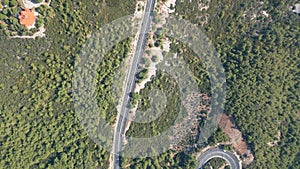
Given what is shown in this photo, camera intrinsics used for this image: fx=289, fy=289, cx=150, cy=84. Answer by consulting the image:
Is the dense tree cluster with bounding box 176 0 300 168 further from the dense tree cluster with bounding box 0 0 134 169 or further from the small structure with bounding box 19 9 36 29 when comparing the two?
the small structure with bounding box 19 9 36 29

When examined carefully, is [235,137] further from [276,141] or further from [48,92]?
[48,92]

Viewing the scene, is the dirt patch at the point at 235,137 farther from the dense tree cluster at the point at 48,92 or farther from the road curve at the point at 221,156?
the dense tree cluster at the point at 48,92

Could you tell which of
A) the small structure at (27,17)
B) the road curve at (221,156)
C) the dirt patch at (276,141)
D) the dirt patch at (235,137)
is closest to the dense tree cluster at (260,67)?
the dirt patch at (276,141)

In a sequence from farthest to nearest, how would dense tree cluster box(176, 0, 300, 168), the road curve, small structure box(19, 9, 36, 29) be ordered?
the road curve, dense tree cluster box(176, 0, 300, 168), small structure box(19, 9, 36, 29)

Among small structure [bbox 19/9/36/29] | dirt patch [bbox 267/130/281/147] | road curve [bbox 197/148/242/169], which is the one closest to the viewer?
small structure [bbox 19/9/36/29]

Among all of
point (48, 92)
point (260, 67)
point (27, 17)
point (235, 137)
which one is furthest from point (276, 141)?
point (27, 17)

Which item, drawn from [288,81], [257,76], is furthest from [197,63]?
[288,81]

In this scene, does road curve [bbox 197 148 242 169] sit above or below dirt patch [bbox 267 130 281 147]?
below

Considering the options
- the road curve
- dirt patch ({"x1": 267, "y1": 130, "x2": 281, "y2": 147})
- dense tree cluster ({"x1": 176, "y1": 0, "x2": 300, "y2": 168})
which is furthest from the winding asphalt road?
dirt patch ({"x1": 267, "y1": 130, "x2": 281, "y2": 147})
